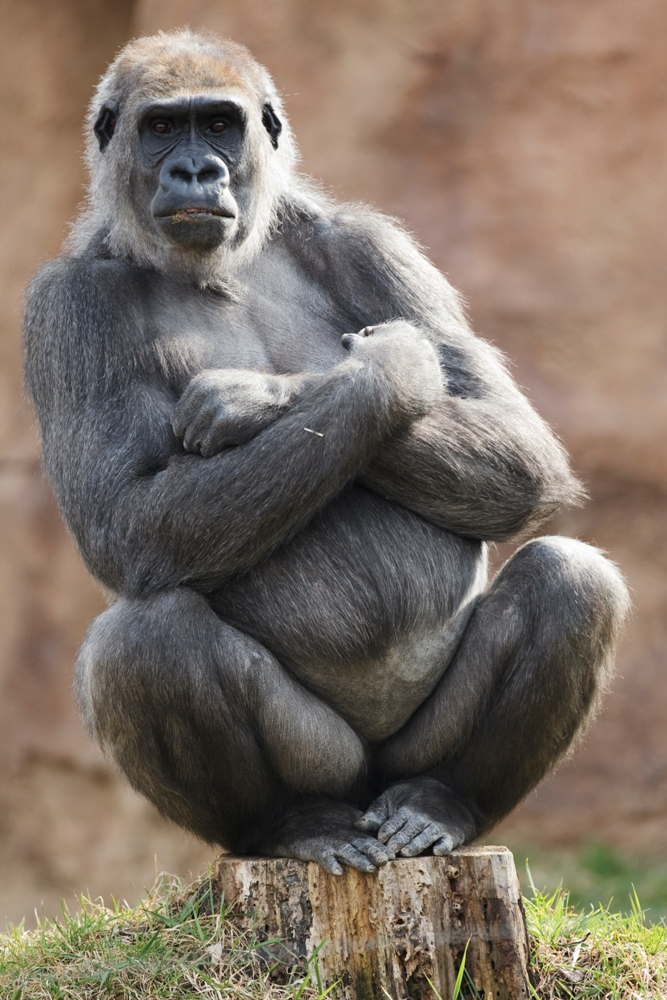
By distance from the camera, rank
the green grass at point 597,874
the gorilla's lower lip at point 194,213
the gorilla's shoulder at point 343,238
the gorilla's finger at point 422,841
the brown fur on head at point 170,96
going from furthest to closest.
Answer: the green grass at point 597,874 < the gorilla's shoulder at point 343,238 < the brown fur on head at point 170,96 < the gorilla's lower lip at point 194,213 < the gorilla's finger at point 422,841

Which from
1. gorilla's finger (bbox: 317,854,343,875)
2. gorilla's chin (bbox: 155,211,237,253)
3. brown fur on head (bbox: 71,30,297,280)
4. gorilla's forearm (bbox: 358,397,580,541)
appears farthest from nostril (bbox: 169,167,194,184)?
gorilla's finger (bbox: 317,854,343,875)

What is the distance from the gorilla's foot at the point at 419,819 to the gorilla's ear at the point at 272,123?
2.16 metres

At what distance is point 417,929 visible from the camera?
11.0 ft

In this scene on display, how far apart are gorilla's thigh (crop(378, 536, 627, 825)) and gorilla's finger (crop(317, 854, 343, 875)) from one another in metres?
0.52

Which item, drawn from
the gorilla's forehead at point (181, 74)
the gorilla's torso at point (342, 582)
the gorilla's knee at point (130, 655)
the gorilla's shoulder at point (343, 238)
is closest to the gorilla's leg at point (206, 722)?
the gorilla's knee at point (130, 655)

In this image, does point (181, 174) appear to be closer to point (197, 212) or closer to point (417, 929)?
point (197, 212)

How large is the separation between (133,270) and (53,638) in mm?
4660

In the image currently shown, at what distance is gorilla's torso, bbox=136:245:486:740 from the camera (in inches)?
142

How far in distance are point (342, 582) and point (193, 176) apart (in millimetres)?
1271

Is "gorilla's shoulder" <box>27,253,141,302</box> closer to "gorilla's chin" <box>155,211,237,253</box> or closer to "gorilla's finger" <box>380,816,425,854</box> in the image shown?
"gorilla's chin" <box>155,211,237,253</box>

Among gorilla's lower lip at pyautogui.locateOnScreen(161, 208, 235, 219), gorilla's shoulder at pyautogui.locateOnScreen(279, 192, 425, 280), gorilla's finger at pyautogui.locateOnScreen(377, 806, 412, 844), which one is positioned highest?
gorilla's shoulder at pyautogui.locateOnScreen(279, 192, 425, 280)

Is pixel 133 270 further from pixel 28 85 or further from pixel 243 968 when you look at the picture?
pixel 28 85

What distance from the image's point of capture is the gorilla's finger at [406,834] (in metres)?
3.45

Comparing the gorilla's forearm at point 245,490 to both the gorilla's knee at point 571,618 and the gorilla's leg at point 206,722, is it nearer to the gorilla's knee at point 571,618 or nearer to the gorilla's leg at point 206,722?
the gorilla's leg at point 206,722
